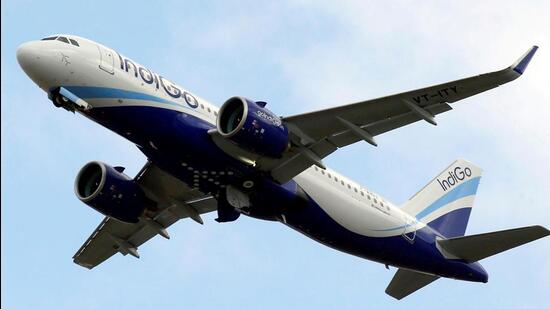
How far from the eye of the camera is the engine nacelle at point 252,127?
37.2 m

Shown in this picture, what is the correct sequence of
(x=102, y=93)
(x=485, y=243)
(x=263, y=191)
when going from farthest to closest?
(x=485, y=243)
(x=263, y=191)
(x=102, y=93)

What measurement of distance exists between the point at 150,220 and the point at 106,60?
973cm

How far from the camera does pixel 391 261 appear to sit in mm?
44375

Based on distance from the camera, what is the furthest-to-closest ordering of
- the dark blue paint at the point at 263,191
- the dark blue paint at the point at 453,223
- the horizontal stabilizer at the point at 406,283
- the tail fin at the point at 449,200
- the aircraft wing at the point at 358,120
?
the tail fin at the point at 449,200 → the dark blue paint at the point at 453,223 → the horizontal stabilizer at the point at 406,283 → the dark blue paint at the point at 263,191 → the aircraft wing at the point at 358,120

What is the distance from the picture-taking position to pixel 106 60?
3825cm

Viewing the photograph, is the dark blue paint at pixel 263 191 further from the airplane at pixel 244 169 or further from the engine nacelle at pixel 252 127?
the engine nacelle at pixel 252 127

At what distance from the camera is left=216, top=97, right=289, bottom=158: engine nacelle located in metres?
37.2

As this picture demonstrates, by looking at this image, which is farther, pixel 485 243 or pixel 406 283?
pixel 406 283

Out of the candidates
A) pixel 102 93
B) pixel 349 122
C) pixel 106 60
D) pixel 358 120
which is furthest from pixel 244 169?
pixel 106 60

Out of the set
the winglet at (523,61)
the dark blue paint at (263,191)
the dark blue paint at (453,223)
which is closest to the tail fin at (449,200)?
the dark blue paint at (453,223)

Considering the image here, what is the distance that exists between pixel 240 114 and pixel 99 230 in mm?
12317

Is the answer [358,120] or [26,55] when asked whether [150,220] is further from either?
[358,120]

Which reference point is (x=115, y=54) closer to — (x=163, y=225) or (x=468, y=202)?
(x=163, y=225)

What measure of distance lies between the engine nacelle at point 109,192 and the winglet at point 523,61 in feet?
54.3
